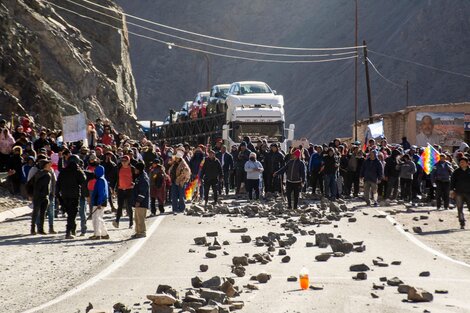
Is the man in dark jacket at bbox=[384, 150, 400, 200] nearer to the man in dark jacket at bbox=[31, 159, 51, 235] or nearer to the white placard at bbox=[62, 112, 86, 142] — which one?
the white placard at bbox=[62, 112, 86, 142]

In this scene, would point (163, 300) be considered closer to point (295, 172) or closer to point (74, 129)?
point (295, 172)

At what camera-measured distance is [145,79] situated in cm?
13588

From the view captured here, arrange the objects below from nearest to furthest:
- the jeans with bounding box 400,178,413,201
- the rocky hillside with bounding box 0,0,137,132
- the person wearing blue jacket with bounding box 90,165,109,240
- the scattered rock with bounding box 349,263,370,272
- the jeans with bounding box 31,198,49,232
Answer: the scattered rock with bounding box 349,263,370,272
the person wearing blue jacket with bounding box 90,165,109,240
the jeans with bounding box 31,198,49,232
the jeans with bounding box 400,178,413,201
the rocky hillside with bounding box 0,0,137,132

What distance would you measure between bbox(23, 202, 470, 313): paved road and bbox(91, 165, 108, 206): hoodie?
1.34 m

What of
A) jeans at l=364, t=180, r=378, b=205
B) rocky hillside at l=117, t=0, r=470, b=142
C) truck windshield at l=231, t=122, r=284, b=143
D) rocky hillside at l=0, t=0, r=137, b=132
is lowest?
jeans at l=364, t=180, r=378, b=205

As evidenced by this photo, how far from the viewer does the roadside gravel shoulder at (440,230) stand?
764 inches

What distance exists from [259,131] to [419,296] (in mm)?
31737

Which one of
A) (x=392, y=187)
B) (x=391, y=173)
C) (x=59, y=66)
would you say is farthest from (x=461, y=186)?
(x=59, y=66)

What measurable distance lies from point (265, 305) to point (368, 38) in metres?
103

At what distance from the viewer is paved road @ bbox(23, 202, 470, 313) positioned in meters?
11.7

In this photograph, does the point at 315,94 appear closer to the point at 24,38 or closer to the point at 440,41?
the point at 440,41

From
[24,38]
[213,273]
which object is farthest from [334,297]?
[24,38]

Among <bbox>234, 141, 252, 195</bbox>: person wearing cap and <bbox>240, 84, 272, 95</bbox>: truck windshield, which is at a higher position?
<bbox>240, 84, 272, 95</bbox>: truck windshield

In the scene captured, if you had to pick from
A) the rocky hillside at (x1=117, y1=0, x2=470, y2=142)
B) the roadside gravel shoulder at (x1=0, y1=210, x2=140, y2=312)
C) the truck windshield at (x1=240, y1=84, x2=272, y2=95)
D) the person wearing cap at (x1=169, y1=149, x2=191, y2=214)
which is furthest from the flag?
the rocky hillside at (x1=117, y1=0, x2=470, y2=142)
